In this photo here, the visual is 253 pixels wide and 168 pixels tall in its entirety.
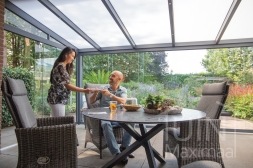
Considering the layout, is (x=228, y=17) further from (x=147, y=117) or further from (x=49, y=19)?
(x=49, y=19)

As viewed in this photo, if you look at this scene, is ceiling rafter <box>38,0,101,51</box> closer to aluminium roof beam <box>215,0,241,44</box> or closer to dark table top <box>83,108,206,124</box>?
dark table top <box>83,108,206,124</box>

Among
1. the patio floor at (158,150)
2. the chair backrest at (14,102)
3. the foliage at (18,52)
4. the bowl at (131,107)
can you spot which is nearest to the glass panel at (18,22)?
the foliage at (18,52)

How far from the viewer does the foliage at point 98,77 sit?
5.16 m

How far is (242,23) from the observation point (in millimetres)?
3555

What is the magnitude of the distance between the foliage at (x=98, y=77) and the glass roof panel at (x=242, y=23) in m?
2.99

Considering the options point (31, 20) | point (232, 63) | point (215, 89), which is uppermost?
point (31, 20)

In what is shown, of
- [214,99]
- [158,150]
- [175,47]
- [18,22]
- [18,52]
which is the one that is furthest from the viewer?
[18,52]

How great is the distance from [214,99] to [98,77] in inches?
132

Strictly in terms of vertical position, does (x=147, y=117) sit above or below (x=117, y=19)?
below

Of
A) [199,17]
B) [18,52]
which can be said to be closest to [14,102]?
[199,17]

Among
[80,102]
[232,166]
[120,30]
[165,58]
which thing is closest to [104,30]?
[120,30]

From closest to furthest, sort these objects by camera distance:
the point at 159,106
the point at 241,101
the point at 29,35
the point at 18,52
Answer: the point at 159,106
the point at 29,35
the point at 241,101
the point at 18,52

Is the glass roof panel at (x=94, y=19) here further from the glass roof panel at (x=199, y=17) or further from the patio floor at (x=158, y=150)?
the patio floor at (x=158, y=150)

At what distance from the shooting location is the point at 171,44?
4.55 m
